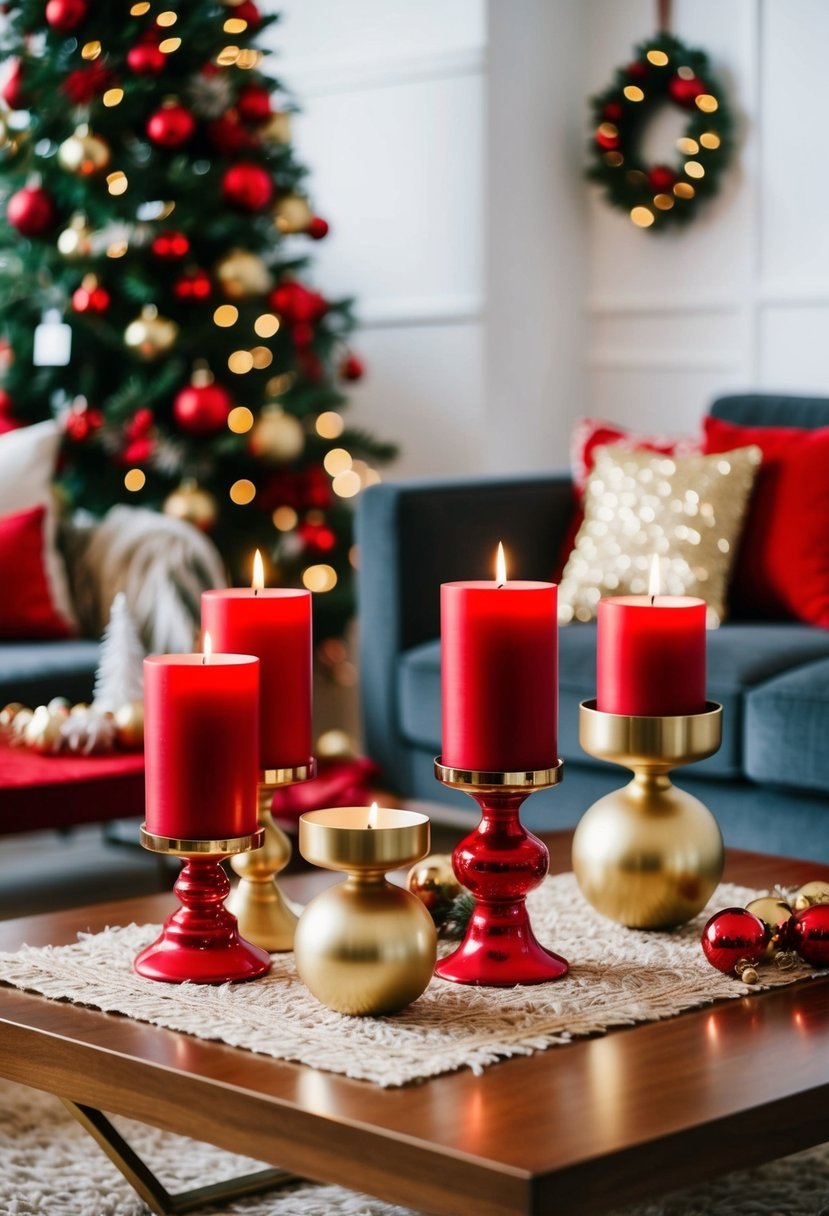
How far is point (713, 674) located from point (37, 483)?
58.7 inches

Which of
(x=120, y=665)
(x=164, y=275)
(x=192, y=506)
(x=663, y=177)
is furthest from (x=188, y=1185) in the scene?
(x=663, y=177)

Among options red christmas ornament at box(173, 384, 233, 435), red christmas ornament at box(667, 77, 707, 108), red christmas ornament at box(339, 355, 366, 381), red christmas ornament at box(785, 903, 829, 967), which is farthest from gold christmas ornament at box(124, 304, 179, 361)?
red christmas ornament at box(785, 903, 829, 967)

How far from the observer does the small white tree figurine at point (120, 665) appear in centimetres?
281

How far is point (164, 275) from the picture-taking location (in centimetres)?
381

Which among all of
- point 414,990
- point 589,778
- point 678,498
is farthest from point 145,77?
point 414,990

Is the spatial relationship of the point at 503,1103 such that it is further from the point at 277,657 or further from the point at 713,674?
the point at 713,674

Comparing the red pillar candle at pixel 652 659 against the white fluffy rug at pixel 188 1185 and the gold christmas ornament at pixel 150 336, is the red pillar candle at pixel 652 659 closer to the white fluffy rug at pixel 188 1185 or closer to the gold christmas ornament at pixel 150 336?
the white fluffy rug at pixel 188 1185

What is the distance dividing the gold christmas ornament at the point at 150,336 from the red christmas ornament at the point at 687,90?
1248mm

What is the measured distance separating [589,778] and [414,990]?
163 centimetres

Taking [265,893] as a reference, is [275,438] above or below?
above

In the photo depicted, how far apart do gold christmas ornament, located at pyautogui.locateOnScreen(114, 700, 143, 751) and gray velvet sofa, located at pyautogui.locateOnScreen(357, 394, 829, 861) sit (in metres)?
0.57

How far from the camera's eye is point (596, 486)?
128 inches

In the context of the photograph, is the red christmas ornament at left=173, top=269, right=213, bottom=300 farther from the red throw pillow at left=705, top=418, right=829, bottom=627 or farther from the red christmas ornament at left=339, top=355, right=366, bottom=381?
the red throw pillow at left=705, top=418, right=829, bottom=627

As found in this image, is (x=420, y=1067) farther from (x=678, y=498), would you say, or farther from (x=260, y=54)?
(x=260, y=54)
